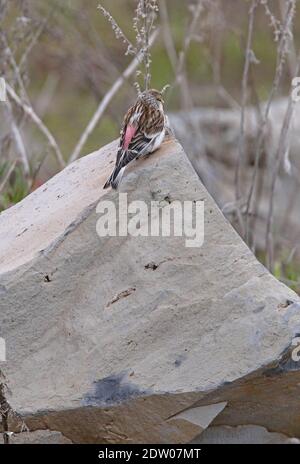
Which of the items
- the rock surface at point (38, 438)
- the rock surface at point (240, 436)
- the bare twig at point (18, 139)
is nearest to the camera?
the rock surface at point (38, 438)

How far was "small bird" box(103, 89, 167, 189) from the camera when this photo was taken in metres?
4.24

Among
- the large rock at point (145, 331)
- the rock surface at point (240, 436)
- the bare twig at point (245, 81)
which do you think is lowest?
the rock surface at point (240, 436)

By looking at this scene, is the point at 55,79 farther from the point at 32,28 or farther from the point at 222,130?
the point at 32,28

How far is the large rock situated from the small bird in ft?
0.20

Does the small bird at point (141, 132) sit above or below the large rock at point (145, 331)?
above

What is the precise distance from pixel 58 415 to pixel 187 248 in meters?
0.79

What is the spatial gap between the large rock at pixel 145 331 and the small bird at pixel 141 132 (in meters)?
0.06

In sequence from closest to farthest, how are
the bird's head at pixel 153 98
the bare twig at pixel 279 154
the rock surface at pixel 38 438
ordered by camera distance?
1. the rock surface at pixel 38 438
2. the bird's head at pixel 153 98
3. the bare twig at pixel 279 154

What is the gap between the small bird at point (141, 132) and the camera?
4.24m

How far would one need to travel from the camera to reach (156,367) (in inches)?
158

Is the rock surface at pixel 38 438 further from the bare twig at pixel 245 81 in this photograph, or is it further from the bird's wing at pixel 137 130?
the bare twig at pixel 245 81

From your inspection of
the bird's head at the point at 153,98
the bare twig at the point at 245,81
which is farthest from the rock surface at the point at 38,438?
the bare twig at the point at 245,81

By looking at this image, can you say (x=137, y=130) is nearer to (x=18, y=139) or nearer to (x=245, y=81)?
(x=245, y=81)
